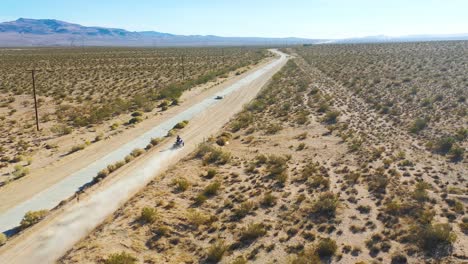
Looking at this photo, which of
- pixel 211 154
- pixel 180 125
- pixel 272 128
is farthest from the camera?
pixel 180 125

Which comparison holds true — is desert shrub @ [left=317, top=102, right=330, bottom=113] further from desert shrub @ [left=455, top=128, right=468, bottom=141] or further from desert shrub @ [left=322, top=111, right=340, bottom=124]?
desert shrub @ [left=455, top=128, right=468, bottom=141]

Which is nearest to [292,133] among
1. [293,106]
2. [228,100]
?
[293,106]

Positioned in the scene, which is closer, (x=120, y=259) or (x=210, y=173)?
(x=120, y=259)

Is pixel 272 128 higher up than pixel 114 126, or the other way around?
pixel 272 128

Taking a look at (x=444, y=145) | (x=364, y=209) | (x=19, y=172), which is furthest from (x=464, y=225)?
(x=19, y=172)

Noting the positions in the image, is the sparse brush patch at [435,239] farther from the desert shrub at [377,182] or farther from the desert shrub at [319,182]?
the desert shrub at [319,182]

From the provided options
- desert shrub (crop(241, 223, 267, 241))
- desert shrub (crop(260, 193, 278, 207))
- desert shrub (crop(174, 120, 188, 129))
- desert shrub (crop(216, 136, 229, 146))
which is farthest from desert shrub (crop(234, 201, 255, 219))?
desert shrub (crop(174, 120, 188, 129))

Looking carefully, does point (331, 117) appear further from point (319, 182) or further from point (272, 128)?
point (319, 182)

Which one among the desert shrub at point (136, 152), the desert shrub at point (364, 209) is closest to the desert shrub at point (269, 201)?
the desert shrub at point (364, 209)
